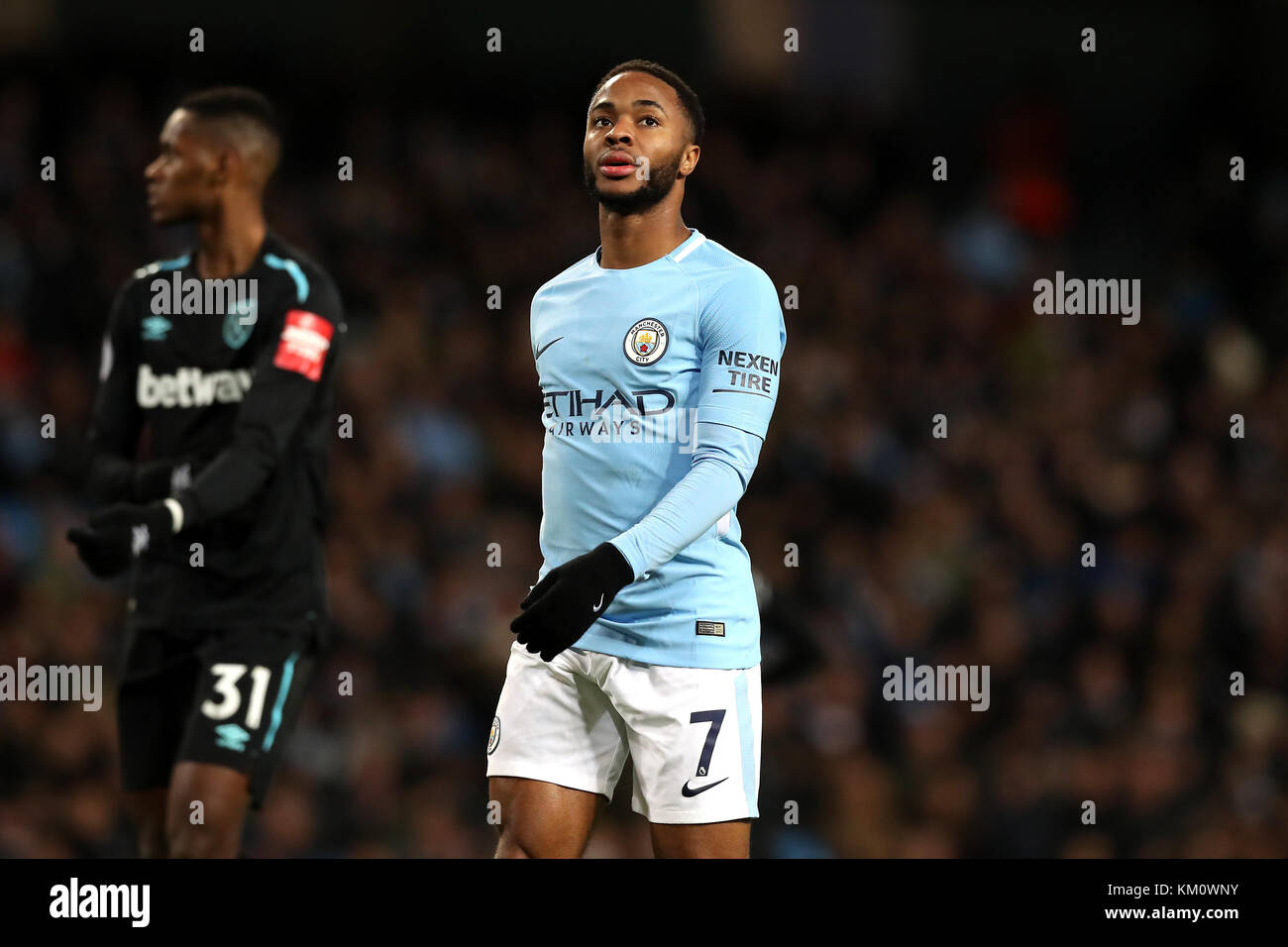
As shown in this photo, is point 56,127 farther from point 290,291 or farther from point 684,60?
point 290,291

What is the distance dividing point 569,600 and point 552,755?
0.52 m

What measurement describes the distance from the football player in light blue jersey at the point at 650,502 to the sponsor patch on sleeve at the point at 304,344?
1.07m

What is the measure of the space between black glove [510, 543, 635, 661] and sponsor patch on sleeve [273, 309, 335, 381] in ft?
5.04

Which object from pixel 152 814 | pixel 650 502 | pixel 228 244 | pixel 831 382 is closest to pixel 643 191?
pixel 650 502

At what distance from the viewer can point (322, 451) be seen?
4945 millimetres

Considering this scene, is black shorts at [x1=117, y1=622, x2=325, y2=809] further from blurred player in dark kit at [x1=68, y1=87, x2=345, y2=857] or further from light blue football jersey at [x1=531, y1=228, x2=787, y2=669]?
light blue football jersey at [x1=531, y1=228, x2=787, y2=669]

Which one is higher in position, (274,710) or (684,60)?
(684,60)

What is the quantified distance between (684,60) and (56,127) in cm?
479

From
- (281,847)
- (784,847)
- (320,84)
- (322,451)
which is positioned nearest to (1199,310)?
(784,847)

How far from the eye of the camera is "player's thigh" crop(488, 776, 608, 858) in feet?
12.3

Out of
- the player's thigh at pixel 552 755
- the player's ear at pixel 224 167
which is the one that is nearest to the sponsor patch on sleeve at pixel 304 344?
the player's ear at pixel 224 167

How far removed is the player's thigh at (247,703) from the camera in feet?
14.9

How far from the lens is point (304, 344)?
4.76 meters

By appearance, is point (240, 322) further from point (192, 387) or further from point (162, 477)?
point (162, 477)
